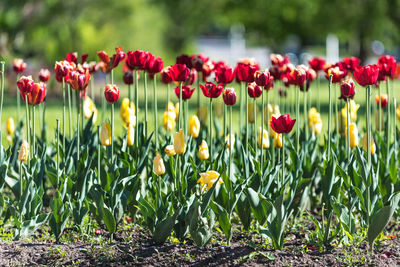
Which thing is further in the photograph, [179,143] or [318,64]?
[318,64]

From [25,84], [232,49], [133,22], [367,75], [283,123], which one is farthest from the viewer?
[232,49]

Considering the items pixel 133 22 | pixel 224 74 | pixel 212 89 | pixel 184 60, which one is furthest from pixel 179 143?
pixel 133 22

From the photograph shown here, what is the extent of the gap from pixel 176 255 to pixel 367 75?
133 centimetres

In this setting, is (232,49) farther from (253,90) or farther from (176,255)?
(176,255)

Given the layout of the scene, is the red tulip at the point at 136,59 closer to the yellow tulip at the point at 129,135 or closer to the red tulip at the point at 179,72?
the red tulip at the point at 179,72

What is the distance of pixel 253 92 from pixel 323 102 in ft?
38.6

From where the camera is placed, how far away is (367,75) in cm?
310

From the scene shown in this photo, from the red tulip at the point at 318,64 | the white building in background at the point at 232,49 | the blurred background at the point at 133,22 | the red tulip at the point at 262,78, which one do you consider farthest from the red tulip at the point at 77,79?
the white building in background at the point at 232,49

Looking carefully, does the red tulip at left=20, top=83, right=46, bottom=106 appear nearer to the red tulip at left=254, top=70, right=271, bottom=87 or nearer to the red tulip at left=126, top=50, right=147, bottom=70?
the red tulip at left=126, top=50, right=147, bottom=70

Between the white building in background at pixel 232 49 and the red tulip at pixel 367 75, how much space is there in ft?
90.6

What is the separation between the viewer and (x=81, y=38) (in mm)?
16312

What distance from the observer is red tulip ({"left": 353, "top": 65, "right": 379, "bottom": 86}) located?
309 centimetres

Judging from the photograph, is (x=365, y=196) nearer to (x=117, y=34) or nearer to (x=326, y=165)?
(x=326, y=165)

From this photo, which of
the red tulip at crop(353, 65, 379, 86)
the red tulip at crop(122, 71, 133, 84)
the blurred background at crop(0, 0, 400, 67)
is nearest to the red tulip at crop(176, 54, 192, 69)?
the red tulip at crop(122, 71, 133, 84)
